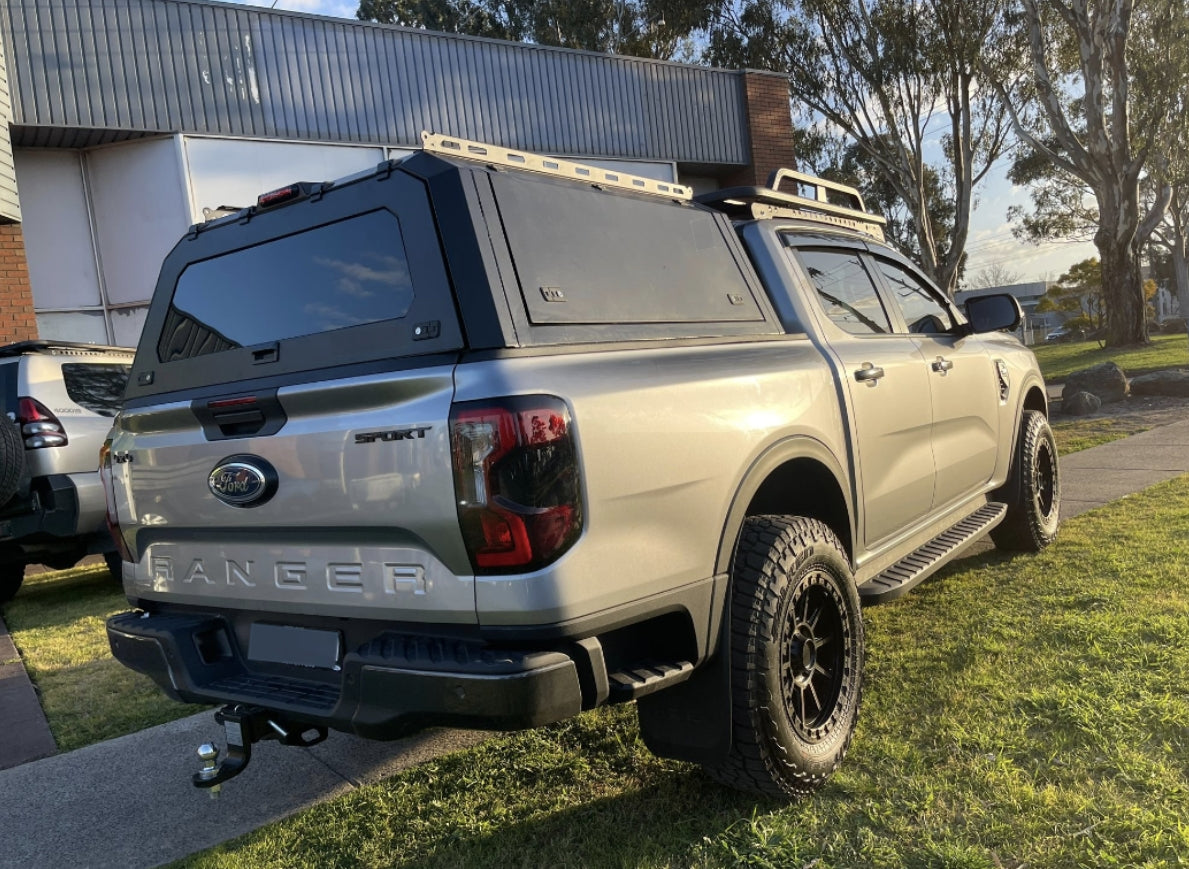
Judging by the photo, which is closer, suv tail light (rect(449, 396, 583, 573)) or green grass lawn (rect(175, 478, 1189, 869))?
suv tail light (rect(449, 396, 583, 573))

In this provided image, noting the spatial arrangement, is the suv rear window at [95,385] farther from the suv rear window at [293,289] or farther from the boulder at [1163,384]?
the boulder at [1163,384]

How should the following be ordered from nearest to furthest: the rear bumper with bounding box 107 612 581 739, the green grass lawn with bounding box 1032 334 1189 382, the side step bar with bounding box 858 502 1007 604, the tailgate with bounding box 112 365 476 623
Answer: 1. the rear bumper with bounding box 107 612 581 739
2. the tailgate with bounding box 112 365 476 623
3. the side step bar with bounding box 858 502 1007 604
4. the green grass lawn with bounding box 1032 334 1189 382

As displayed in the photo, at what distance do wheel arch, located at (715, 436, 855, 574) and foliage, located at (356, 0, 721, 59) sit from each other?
1921 cm

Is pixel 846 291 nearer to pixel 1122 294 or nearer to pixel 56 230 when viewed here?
pixel 56 230

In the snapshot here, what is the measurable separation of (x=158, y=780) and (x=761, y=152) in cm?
1425

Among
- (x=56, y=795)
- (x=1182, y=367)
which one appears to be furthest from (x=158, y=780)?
(x=1182, y=367)

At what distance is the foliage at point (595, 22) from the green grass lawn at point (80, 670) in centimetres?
1762

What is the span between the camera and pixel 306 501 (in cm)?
238

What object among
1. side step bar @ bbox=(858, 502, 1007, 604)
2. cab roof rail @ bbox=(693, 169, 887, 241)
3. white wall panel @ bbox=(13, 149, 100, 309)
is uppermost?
white wall panel @ bbox=(13, 149, 100, 309)

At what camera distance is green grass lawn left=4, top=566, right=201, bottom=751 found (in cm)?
407

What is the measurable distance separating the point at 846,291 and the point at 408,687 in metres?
2.62

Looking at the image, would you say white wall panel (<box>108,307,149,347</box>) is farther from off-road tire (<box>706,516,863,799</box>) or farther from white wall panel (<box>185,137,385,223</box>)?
off-road tire (<box>706,516,863,799</box>)

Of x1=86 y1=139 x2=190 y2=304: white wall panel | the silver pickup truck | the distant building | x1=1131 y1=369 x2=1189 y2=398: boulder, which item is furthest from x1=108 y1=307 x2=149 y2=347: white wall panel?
x1=1131 y1=369 x2=1189 y2=398: boulder

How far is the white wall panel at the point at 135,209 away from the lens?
10797 millimetres
